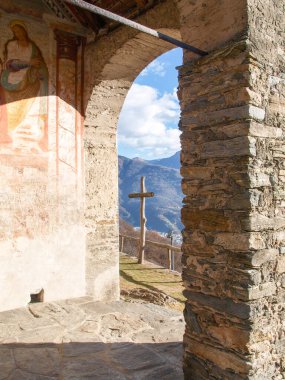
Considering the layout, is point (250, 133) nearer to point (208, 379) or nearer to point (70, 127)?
point (208, 379)

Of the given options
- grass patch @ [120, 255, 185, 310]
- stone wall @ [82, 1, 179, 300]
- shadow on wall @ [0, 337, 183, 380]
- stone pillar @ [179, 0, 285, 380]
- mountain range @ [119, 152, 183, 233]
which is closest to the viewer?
stone pillar @ [179, 0, 285, 380]

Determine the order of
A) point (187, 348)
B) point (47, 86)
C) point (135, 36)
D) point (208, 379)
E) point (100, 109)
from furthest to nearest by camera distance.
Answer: point (100, 109) → point (47, 86) → point (135, 36) → point (187, 348) → point (208, 379)

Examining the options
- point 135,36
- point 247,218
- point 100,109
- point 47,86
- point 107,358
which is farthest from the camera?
point 100,109

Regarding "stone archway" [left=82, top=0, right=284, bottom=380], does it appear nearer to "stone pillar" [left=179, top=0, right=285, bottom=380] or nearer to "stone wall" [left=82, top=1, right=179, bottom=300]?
"stone pillar" [left=179, top=0, right=285, bottom=380]

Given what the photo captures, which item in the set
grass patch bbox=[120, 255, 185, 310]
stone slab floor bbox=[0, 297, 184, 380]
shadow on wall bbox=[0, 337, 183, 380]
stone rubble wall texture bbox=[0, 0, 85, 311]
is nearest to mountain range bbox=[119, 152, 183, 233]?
Answer: grass patch bbox=[120, 255, 185, 310]

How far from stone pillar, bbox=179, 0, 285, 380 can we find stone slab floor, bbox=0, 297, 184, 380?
1.77 feet

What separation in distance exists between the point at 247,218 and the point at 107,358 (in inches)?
69.9

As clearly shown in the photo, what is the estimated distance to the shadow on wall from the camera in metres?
2.75

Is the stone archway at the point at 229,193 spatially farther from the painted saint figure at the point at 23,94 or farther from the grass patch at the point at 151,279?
the grass patch at the point at 151,279

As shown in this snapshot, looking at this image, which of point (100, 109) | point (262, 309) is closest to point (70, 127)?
point (100, 109)

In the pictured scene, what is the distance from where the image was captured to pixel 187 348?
2.65m

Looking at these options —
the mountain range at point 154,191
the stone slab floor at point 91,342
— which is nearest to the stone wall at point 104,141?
the stone slab floor at point 91,342

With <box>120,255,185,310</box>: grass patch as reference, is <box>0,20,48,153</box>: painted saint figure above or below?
above

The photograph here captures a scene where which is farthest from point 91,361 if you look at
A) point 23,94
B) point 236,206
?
point 23,94
